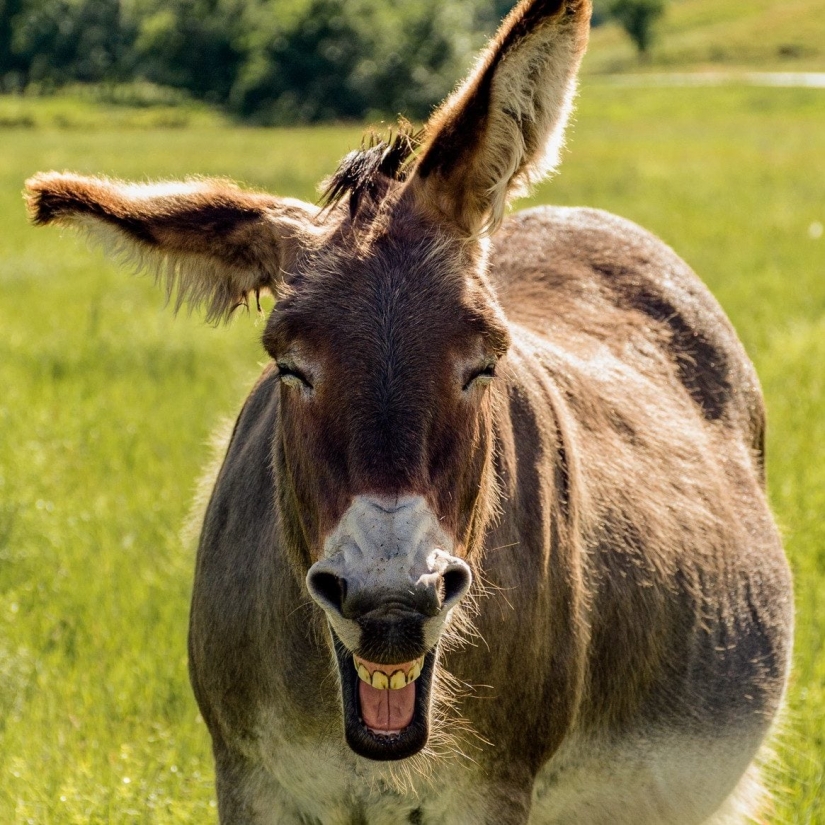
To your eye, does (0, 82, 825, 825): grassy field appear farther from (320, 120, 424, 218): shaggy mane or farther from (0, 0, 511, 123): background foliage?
(0, 0, 511, 123): background foliage

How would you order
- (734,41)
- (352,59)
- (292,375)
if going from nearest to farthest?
(292,375) < (352,59) < (734,41)

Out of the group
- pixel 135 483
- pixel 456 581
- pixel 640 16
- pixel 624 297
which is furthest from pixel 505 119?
pixel 640 16

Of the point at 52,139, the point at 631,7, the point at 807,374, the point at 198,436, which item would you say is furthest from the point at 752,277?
the point at 631,7

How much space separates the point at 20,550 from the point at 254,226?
12.3 ft

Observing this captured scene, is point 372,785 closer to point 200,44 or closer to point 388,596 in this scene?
point 388,596

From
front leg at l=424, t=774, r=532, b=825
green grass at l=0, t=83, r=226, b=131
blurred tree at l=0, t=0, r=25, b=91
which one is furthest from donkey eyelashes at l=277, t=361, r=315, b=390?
blurred tree at l=0, t=0, r=25, b=91

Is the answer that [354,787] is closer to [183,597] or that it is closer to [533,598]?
[533,598]

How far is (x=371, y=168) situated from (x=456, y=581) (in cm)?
111

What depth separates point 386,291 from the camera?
2562 millimetres

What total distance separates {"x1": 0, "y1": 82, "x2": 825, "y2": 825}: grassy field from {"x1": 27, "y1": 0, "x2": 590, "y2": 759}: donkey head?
569 mm

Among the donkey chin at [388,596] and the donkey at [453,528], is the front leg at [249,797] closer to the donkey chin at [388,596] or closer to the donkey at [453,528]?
the donkey at [453,528]

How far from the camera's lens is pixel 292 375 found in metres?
2.59

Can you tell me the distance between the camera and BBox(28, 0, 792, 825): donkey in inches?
96.0

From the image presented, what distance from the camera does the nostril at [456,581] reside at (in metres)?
2.32
